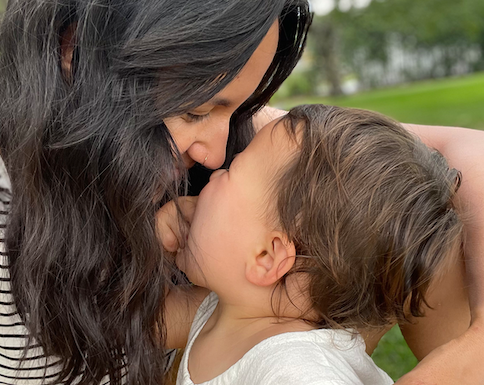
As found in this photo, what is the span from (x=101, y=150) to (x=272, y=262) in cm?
52

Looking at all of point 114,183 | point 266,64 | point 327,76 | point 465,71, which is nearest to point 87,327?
point 114,183

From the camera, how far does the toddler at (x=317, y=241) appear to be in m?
1.41

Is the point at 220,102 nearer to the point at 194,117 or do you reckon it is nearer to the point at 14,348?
the point at 194,117

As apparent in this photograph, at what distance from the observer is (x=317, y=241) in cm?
142

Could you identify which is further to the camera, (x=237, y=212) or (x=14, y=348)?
(x=14, y=348)

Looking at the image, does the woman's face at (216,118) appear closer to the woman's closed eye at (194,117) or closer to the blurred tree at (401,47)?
the woman's closed eye at (194,117)

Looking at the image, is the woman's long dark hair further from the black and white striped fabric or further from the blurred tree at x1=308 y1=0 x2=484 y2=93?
the blurred tree at x1=308 y1=0 x2=484 y2=93

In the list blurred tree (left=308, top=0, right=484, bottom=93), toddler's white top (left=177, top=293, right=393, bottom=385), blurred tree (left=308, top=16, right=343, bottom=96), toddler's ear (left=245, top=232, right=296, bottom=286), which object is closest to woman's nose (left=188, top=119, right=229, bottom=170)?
toddler's ear (left=245, top=232, right=296, bottom=286)

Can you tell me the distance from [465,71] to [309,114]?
2571cm

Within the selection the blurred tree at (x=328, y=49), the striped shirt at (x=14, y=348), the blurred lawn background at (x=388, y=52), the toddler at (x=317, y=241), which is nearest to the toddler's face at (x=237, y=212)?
the toddler at (x=317, y=241)

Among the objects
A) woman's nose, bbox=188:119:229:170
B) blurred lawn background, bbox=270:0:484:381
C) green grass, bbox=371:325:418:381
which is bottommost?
blurred lawn background, bbox=270:0:484:381

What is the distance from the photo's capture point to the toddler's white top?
1.25 metres

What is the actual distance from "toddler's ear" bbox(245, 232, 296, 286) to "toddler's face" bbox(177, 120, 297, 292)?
0.07 feet

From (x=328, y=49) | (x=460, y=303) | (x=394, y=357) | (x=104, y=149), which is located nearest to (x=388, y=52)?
(x=328, y=49)
